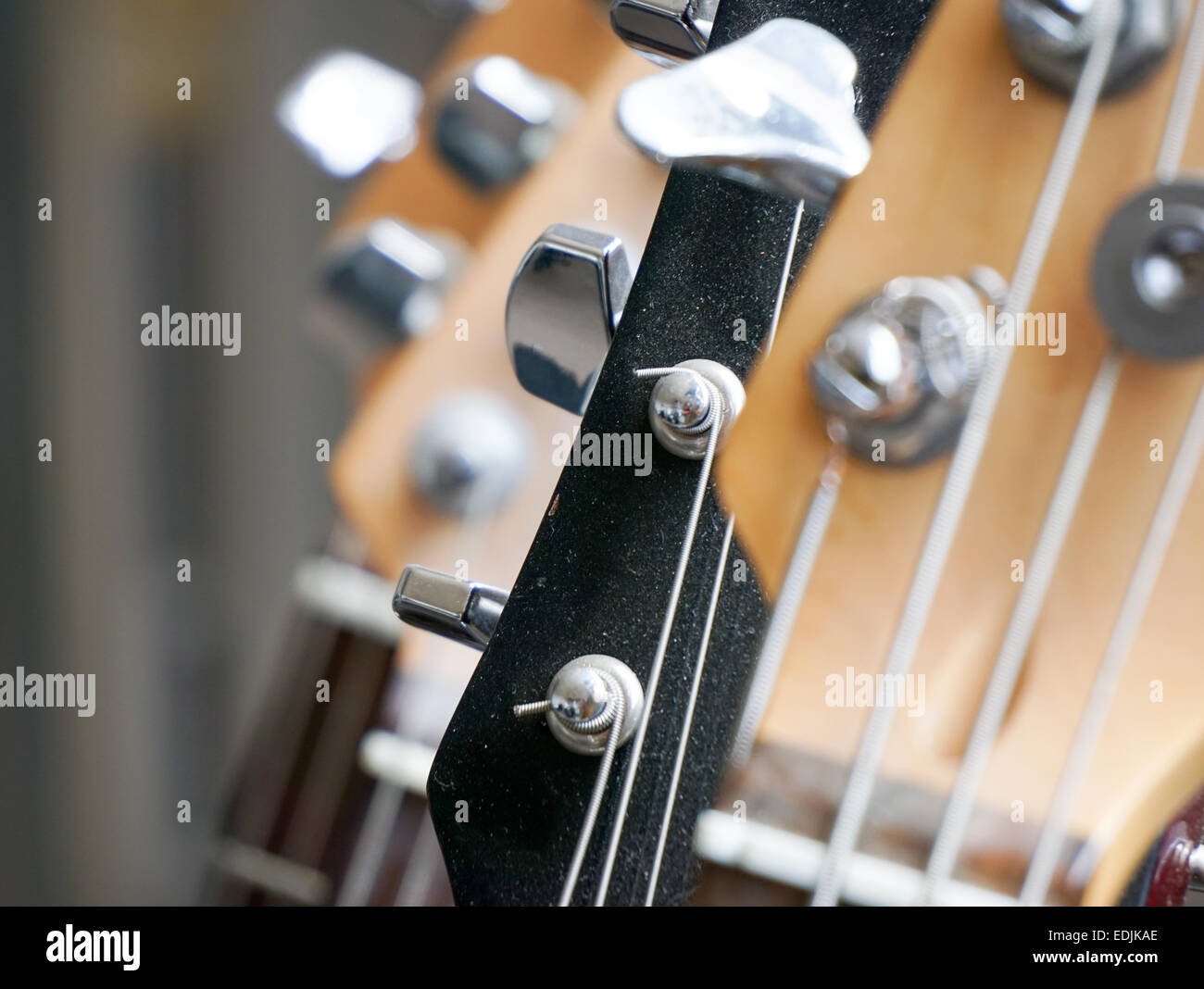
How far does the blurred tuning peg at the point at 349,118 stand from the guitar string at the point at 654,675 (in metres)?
0.66

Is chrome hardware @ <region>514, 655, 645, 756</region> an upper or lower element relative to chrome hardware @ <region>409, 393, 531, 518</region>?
upper

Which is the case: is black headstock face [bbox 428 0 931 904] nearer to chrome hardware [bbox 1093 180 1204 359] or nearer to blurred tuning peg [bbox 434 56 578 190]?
chrome hardware [bbox 1093 180 1204 359]

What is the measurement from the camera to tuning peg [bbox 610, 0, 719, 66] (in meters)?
0.43

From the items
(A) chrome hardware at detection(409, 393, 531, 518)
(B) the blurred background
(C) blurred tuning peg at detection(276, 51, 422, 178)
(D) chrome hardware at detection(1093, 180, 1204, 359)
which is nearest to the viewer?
(D) chrome hardware at detection(1093, 180, 1204, 359)

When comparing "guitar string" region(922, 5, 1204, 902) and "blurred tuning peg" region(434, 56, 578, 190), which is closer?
"guitar string" region(922, 5, 1204, 902)

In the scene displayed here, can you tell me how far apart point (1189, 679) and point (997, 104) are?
0.59ft

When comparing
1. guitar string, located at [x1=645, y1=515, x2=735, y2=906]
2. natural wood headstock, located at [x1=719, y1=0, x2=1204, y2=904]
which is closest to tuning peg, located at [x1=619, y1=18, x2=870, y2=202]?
natural wood headstock, located at [x1=719, y1=0, x2=1204, y2=904]

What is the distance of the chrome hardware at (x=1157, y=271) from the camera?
0.30 metres

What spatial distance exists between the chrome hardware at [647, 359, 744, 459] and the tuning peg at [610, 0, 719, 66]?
13cm

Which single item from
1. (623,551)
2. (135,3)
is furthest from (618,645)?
(135,3)

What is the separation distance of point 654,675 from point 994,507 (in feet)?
0.44

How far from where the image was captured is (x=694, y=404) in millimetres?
395

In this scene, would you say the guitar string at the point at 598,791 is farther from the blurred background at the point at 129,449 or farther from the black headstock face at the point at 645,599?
the blurred background at the point at 129,449

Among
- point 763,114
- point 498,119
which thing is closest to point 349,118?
point 498,119
